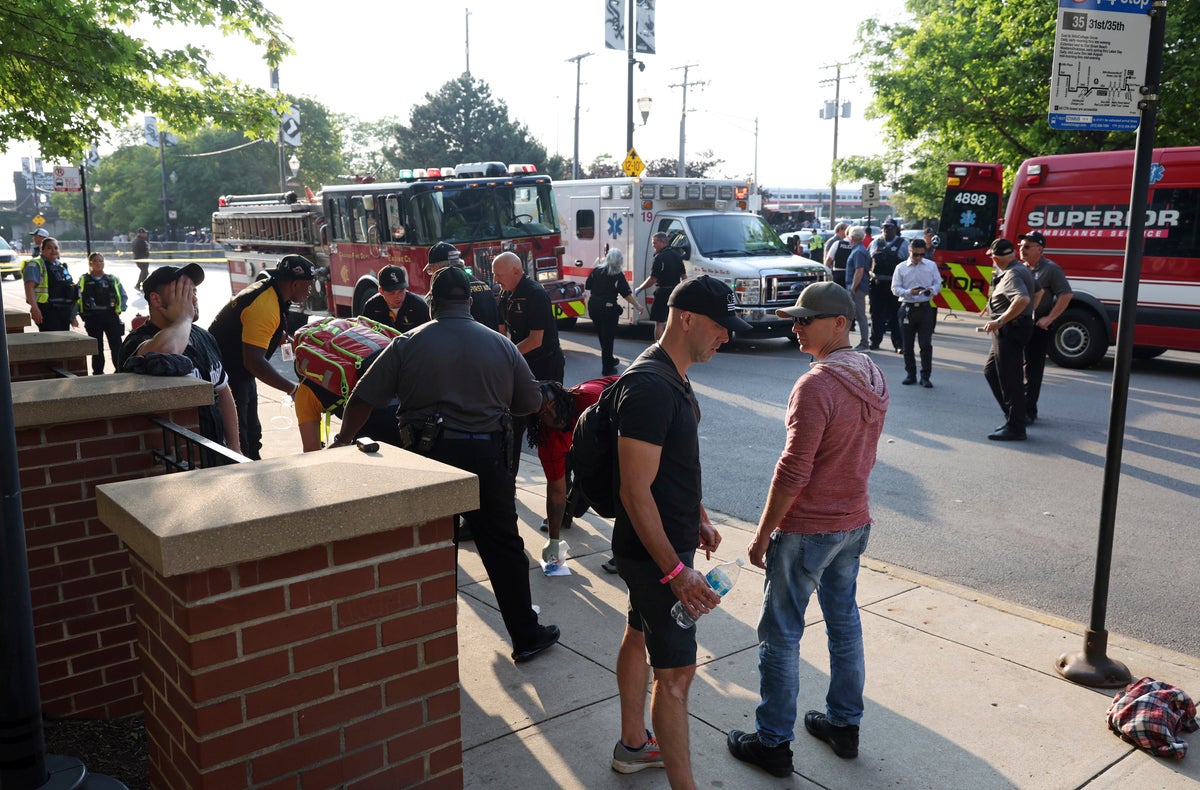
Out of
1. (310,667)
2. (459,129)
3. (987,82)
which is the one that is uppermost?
(459,129)

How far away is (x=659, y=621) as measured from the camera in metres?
3.15

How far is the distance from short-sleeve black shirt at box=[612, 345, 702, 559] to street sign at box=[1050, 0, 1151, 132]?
2.26 metres

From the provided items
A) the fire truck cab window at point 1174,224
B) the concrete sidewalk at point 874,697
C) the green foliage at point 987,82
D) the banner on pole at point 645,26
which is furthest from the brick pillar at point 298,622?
the banner on pole at point 645,26

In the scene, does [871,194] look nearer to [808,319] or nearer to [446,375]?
[446,375]

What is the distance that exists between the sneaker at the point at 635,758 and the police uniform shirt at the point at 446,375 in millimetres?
1521

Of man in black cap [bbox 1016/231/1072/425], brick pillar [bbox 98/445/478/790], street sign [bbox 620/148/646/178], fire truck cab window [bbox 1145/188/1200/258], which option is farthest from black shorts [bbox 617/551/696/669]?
street sign [bbox 620/148/646/178]

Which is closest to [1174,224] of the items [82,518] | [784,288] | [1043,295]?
[1043,295]

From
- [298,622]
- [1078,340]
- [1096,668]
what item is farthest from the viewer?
[1078,340]

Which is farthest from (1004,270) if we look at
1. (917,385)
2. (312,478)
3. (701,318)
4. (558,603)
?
(312,478)

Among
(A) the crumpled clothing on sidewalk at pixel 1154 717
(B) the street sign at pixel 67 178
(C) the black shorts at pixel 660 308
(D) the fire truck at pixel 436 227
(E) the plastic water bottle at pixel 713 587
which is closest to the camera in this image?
(E) the plastic water bottle at pixel 713 587

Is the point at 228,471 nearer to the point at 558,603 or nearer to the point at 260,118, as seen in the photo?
the point at 558,603

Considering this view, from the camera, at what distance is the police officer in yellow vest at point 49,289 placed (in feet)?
39.0

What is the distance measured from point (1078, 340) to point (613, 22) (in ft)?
48.9

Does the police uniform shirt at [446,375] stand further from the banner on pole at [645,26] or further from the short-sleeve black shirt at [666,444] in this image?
the banner on pole at [645,26]
